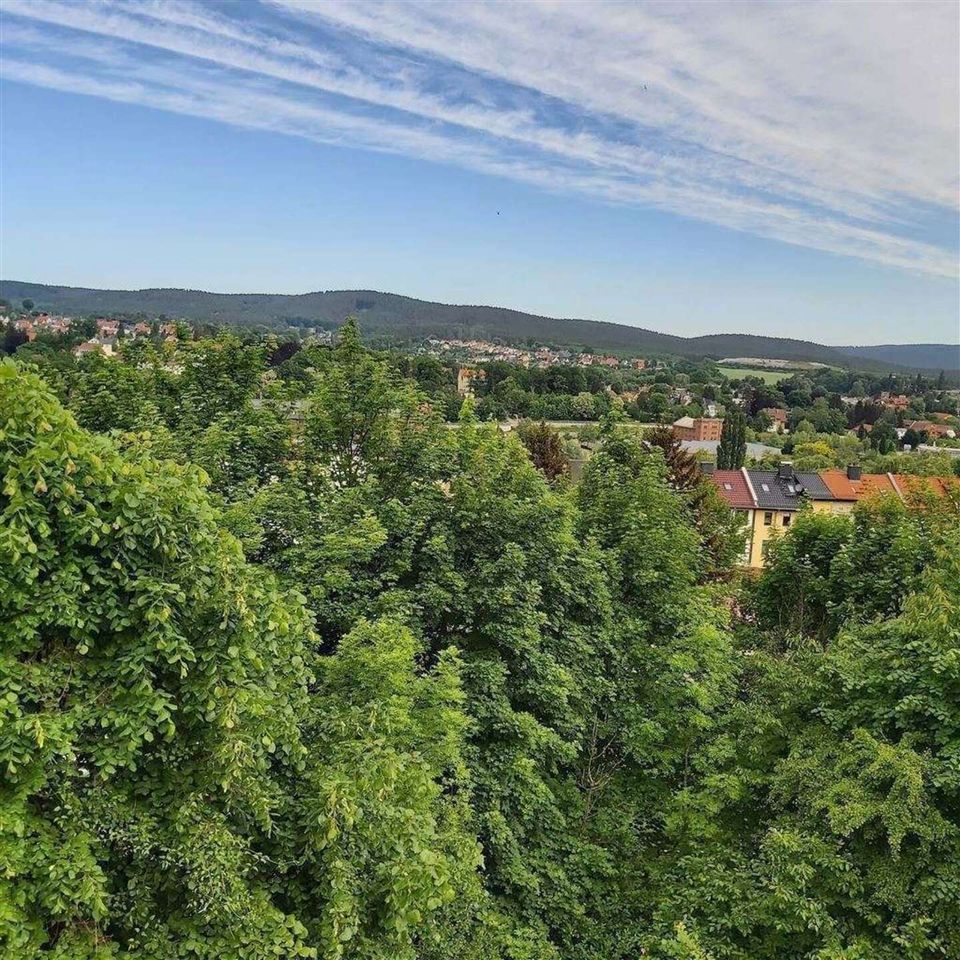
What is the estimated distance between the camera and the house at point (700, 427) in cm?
11088

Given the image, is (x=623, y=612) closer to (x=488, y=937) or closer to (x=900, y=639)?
(x=900, y=639)

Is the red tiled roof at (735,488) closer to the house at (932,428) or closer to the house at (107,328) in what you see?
the house at (932,428)

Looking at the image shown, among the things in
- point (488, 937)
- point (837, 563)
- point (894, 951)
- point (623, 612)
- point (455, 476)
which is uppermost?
point (455, 476)

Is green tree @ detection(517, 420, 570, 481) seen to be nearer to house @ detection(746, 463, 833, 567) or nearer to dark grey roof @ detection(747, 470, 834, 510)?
house @ detection(746, 463, 833, 567)

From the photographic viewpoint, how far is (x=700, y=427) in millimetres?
119812

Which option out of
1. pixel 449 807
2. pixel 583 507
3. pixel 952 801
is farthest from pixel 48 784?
pixel 583 507

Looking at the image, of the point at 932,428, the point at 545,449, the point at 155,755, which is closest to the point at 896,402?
the point at 932,428

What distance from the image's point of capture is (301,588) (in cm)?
945

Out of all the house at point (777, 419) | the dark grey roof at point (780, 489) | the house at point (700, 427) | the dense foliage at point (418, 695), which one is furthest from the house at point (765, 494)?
the house at point (777, 419)

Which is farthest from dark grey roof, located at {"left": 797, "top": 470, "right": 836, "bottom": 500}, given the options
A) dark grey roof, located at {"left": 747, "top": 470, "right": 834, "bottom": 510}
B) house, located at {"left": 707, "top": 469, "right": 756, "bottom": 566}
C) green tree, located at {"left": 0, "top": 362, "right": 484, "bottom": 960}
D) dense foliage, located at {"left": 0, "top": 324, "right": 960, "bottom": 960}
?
green tree, located at {"left": 0, "top": 362, "right": 484, "bottom": 960}

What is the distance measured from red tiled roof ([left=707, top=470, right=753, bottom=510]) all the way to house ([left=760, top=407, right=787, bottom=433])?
95.5 m

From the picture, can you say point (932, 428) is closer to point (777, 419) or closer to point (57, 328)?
point (777, 419)

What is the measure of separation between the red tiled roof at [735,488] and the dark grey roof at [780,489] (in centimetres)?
57

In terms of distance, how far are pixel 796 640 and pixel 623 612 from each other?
10.6 ft
